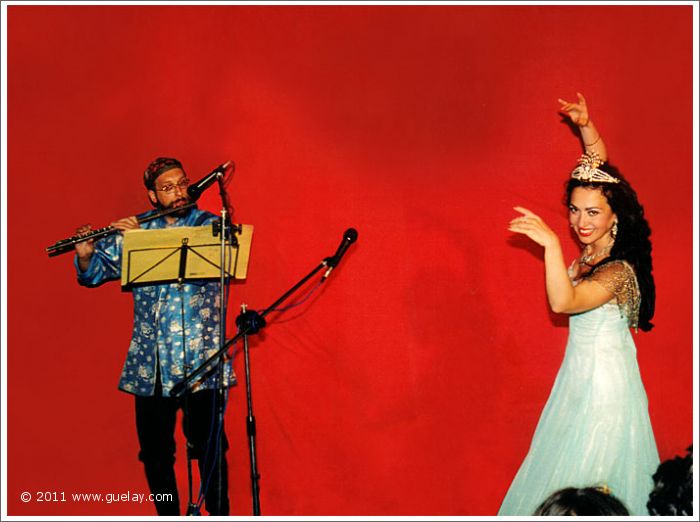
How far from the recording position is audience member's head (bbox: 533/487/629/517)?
248cm

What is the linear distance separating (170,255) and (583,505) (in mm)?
2206

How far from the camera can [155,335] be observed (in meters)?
4.15

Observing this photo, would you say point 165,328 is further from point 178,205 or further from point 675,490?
point 675,490

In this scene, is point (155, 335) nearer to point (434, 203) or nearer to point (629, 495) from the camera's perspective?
point (434, 203)

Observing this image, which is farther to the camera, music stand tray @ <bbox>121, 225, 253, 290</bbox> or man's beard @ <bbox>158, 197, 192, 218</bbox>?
man's beard @ <bbox>158, 197, 192, 218</bbox>

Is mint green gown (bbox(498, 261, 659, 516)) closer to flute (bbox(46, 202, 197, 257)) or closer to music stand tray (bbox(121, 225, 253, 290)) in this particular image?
music stand tray (bbox(121, 225, 253, 290))

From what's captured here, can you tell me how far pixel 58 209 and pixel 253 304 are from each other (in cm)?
110

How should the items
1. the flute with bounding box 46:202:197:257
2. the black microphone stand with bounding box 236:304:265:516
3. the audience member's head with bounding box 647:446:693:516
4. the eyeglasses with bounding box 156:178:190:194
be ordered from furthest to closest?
the eyeglasses with bounding box 156:178:190:194
the flute with bounding box 46:202:197:257
the black microphone stand with bounding box 236:304:265:516
the audience member's head with bounding box 647:446:693:516

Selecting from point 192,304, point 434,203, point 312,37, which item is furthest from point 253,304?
point 312,37

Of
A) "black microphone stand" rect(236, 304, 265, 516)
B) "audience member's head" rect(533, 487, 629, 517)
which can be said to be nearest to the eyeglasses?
"black microphone stand" rect(236, 304, 265, 516)

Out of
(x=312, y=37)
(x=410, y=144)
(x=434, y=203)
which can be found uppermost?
(x=312, y=37)

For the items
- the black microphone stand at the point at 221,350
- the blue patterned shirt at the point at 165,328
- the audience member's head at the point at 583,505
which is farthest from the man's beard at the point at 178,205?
the audience member's head at the point at 583,505

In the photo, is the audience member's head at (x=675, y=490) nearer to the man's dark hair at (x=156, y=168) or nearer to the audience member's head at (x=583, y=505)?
the audience member's head at (x=583, y=505)

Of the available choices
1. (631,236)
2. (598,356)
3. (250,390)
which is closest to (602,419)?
(598,356)
